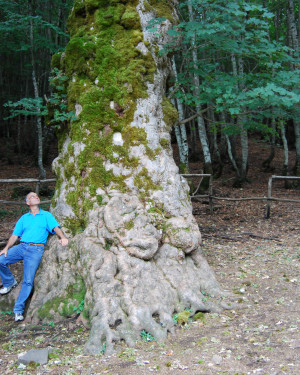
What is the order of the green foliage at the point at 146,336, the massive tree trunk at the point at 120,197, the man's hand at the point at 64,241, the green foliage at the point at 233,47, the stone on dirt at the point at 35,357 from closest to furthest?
the stone on dirt at the point at 35,357 → the green foliage at the point at 146,336 → the massive tree trunk at the point at 120,197 → the man's hand at the point at 64,241 → the green foliage at the point at 233,47

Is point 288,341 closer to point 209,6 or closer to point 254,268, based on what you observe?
point 254,268

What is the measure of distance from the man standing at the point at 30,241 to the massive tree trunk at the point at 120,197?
6.2 inches

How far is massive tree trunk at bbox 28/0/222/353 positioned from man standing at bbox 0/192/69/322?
16 cm

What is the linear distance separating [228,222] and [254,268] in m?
3.46

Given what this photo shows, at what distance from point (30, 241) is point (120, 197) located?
3.93ft

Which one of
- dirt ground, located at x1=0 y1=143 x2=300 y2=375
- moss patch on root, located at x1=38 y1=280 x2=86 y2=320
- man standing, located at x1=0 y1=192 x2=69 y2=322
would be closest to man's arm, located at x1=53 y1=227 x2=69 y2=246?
man standing, located at x1=0 y1=192 x2=69 y2=322

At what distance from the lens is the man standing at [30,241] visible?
4383mm

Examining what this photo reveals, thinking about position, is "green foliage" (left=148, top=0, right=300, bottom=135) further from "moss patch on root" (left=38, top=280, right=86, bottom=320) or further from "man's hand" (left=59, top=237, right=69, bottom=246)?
"moss patch on root" (left=38, top=280, right=86, bottom=320)

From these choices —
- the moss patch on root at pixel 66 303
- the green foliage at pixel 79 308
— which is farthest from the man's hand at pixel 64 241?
the green foliage at pixel 79 308

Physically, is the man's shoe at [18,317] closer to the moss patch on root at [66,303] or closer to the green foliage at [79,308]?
the moss patch on root at [66,303]

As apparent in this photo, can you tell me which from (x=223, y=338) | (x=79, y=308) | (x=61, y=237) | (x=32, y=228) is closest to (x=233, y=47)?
(x=61, y=237)

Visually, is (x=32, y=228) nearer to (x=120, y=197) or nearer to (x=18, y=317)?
(x=18, y=317)

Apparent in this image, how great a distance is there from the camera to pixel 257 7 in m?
5.20

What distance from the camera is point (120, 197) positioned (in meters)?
4.47
